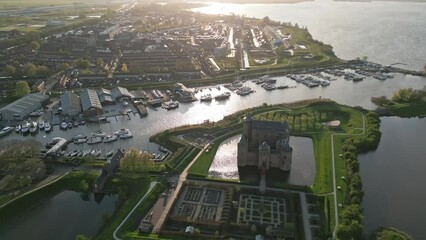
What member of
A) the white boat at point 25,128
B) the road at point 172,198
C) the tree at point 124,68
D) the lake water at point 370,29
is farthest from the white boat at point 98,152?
the lake water at point 370,29

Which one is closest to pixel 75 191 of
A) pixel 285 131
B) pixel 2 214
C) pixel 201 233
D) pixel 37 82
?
pixel 2 214

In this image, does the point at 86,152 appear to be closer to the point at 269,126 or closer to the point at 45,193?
the point at 45,193

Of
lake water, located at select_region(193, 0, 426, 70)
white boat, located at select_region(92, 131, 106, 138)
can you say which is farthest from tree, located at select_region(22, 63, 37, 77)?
lake water, located at select_region(193, 0, 426, 70)

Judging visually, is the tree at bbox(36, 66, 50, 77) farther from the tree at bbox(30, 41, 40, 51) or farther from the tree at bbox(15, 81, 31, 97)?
the tree at bbox(30, 41, 40, 51)

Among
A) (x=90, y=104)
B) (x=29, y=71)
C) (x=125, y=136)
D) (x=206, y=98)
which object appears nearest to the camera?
(x=125, y=136)

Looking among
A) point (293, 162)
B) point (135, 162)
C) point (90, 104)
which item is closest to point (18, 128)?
point (90, 104)
